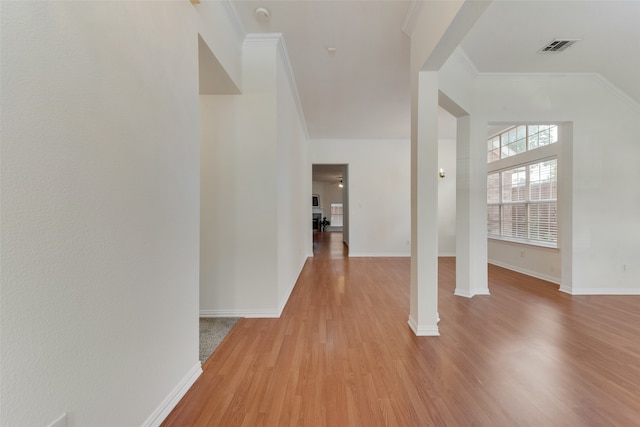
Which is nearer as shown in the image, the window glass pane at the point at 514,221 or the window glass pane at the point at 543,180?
the window glass pane at the point at 543,180

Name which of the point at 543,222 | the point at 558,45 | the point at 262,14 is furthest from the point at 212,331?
the point at 543,222

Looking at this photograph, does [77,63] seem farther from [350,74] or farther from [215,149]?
[350,74]

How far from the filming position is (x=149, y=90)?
1146 mm

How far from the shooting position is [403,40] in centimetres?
243

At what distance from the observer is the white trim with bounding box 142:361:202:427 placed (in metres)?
1.15

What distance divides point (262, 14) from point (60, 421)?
281 cm

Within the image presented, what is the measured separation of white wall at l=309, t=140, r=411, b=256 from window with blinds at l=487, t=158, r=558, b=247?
1.75m

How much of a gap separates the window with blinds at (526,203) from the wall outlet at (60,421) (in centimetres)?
525

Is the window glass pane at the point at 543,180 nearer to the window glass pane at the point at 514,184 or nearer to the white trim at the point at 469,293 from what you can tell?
the window glass pane at the point at 514,184

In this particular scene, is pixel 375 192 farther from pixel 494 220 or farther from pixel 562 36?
pixel 562 36

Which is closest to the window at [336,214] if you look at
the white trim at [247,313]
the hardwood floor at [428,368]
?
the hardwood floor at [428,368]

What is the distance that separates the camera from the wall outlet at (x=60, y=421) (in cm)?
72

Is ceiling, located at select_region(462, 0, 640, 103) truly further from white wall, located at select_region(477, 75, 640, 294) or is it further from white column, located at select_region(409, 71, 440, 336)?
white column, located at select_region(409, 71, 440, 336)

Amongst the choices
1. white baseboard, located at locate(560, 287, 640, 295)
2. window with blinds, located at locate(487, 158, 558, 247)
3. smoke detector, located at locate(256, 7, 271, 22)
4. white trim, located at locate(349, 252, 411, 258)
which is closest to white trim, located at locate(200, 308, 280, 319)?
smoke detector, located at locate(256, 7, 271, 22)
